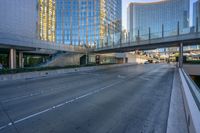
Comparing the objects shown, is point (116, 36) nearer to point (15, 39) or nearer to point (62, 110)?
point (15, 39)

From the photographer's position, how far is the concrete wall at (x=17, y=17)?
98.6 ft

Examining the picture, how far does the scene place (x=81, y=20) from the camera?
7744cm

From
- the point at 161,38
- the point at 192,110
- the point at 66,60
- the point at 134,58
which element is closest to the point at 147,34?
the point at 161,38

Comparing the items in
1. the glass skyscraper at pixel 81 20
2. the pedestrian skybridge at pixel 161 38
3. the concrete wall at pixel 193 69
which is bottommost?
the concrete wall at pixel 193 69

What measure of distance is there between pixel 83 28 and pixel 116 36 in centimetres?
3924

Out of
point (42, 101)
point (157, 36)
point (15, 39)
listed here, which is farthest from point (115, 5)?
point (42, 101)

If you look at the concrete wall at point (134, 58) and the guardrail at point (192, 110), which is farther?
the concrete wall at point (134, 58)

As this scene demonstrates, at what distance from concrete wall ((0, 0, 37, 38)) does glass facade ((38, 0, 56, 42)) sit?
4679 centimetres

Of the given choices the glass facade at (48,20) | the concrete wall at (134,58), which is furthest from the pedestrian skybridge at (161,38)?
the glass facade at (48,20)

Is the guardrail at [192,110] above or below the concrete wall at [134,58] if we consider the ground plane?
below

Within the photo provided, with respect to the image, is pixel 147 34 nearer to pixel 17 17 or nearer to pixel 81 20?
pixel 17 17

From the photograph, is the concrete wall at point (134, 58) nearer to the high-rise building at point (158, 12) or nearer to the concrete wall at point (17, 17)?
the high-rise building at point (158, 12)

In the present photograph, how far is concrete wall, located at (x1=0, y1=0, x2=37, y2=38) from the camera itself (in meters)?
30.1

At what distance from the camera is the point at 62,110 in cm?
654
